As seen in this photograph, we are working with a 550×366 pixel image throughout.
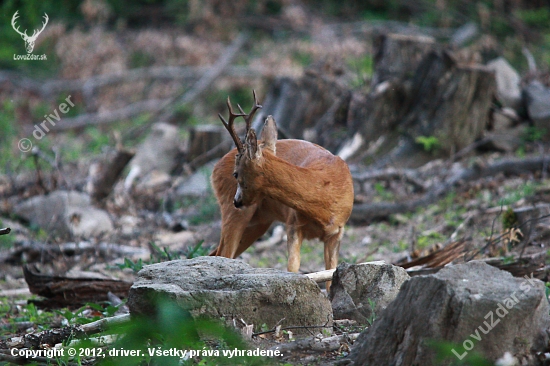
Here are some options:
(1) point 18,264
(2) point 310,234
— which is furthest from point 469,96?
(1) point 18,264

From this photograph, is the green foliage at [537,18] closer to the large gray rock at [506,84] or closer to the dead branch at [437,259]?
the large gray rock at [506,84]

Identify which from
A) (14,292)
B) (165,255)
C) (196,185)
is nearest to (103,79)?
(196,185)

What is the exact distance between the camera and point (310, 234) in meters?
6.45

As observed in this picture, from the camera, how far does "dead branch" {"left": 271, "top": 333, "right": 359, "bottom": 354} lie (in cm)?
442

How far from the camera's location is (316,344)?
4.50m

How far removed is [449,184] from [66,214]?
5.50 m

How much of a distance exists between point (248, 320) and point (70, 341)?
1285 millimetres

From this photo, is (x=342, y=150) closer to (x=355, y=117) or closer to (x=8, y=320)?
(x=355, y=117)

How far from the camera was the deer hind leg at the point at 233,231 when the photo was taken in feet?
21.7

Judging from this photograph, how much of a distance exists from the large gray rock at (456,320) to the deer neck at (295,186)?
2.11 metres

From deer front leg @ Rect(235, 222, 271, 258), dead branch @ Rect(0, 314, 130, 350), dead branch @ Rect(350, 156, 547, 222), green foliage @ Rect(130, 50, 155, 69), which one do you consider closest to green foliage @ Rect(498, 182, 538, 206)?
dead branch @ Rect(350, 156, 547, 222)

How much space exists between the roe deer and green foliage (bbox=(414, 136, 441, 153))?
17.3 feet

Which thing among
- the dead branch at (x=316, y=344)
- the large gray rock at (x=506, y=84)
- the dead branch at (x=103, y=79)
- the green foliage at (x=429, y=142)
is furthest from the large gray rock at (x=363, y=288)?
the dead branch at (x=103, y=79)

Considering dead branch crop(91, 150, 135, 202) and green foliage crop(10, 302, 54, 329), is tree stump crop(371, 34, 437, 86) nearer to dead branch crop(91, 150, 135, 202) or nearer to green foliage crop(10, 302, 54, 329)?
dead branch crop(91, 150, 135, 202)
